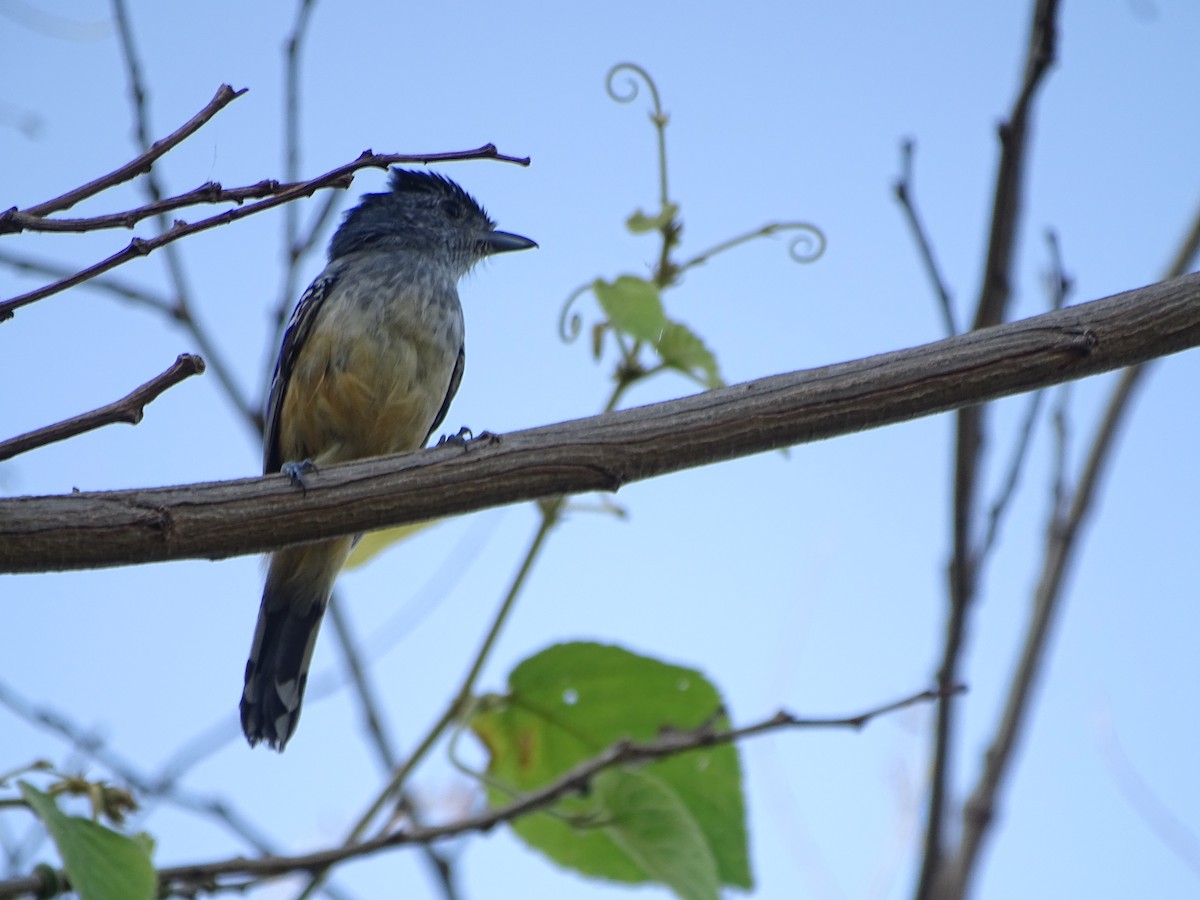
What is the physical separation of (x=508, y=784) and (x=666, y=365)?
873 mm

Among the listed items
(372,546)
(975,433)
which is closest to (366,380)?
(372,546)

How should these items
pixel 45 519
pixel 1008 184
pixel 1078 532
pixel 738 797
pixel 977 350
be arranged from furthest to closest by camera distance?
pixel 1078 532
pixel 1008 184
pixel 738 797
pixel 977 350
pixel 45 519

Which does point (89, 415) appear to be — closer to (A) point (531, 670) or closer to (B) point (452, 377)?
(A) point (531, 670)

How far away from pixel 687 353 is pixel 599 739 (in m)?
0.78

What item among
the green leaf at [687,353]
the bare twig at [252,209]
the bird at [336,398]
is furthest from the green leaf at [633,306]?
the bird at [336,398]

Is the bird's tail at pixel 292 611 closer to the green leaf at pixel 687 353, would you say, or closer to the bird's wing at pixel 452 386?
the bird's wing at pixel 452 386

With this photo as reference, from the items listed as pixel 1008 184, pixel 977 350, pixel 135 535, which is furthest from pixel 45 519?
pixel 1008 184

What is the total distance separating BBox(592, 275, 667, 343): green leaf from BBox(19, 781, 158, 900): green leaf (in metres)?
1.19

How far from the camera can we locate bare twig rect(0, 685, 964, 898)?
2121 mm

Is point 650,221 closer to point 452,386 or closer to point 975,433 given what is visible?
point 975,433

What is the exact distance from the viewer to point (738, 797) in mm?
2473

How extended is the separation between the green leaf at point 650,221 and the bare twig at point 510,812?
3.21 ft

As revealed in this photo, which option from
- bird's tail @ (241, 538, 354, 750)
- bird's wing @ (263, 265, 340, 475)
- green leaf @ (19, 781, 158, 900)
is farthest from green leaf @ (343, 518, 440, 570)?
bird's wing @ (263, 265, 340, 475)

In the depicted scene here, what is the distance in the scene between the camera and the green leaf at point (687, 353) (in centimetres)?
253
